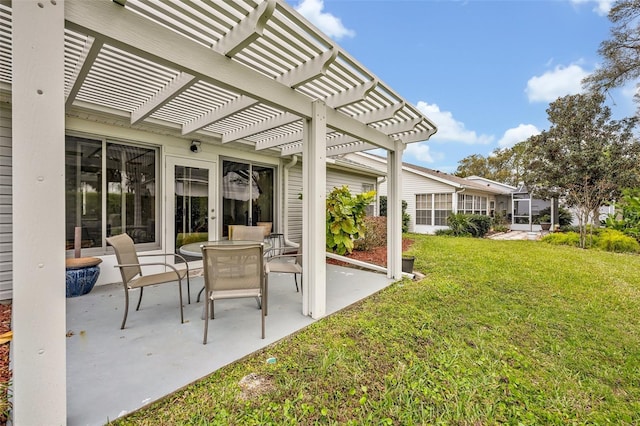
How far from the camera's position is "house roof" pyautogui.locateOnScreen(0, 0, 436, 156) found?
199 centimetres

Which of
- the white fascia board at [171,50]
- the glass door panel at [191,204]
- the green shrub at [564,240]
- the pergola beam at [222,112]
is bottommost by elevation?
the green shrub at [564,240]

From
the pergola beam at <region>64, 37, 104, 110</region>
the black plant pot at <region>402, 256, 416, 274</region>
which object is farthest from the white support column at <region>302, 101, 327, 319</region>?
the black plant pot at <region>402, 256, 416, 274</region>

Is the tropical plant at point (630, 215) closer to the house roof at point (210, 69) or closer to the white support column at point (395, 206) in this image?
the white support column at point (395, 206)

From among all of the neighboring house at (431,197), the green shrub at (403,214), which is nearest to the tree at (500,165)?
the neighboring house at (431,197)

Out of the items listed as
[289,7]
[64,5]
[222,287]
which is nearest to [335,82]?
[289,7]

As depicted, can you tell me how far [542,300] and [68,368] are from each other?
234 inches

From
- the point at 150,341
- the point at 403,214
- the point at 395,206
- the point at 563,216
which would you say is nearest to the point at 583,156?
the point at 403,214

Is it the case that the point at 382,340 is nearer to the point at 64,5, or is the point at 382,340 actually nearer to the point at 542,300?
the point at 542,300

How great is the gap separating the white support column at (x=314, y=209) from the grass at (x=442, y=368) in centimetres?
34

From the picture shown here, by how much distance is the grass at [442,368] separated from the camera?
1.93 m

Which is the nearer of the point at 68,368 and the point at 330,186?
the point at 68,368

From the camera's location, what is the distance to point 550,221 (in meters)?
17.0

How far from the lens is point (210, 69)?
2.35 meters

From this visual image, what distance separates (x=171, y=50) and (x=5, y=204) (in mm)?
3637
